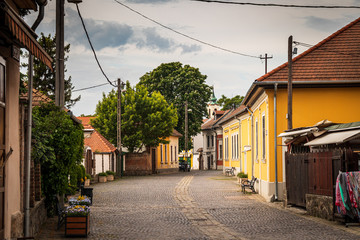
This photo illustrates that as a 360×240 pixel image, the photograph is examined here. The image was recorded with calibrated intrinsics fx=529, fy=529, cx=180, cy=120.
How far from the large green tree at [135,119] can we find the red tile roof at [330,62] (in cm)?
2307

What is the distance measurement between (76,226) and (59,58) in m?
6.19

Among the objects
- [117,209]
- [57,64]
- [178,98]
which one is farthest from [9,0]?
[178,98]

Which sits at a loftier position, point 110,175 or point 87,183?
point 110,175

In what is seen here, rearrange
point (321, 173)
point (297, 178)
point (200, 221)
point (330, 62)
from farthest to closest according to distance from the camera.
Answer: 1. point (330, 62)
2. point (297, 178)
3. point (321, 173)
4. point (200, 221)

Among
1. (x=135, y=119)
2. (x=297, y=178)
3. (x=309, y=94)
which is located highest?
(x=135, y=119)

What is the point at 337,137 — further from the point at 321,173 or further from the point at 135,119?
the point at 135,119

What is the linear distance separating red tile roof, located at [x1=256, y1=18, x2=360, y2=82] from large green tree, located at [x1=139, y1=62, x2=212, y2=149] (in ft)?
120

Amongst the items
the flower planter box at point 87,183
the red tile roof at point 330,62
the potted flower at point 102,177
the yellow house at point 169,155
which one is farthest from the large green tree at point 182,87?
the red tile roof at point 330,62

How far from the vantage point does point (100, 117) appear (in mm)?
43500

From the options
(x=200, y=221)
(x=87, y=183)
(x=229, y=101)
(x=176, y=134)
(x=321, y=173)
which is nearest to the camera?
(x=200, y=221)

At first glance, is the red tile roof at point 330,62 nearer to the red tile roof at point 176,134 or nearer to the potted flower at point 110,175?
the potted flower at point 110,175

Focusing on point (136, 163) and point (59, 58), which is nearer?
point (59, 58)

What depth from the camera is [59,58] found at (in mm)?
15727

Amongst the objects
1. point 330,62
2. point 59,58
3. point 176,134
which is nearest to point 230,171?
point 176,134
